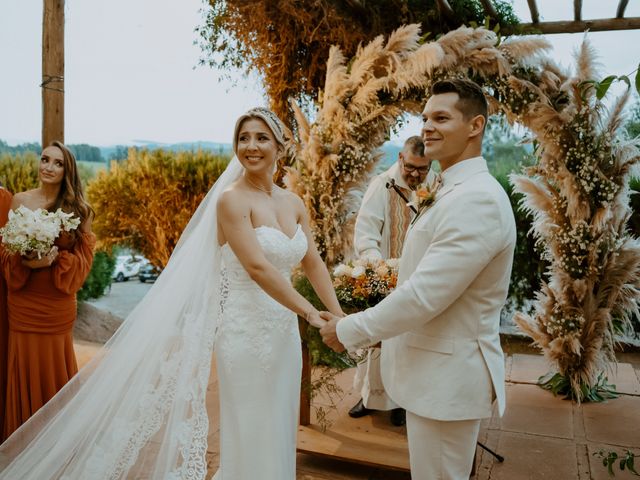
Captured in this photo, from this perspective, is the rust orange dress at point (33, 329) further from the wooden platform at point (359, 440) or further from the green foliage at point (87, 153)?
the green foliage at point (87, 153)

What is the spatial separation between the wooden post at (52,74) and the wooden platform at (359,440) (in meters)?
3.14

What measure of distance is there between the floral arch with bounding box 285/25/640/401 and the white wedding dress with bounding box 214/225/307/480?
102 inches

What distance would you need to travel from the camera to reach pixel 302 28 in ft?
19.2

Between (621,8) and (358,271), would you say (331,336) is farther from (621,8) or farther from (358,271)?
(621,8)

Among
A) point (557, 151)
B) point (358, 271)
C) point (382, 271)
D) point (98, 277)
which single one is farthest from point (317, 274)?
point (98, 277)

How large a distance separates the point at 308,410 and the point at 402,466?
86 cm

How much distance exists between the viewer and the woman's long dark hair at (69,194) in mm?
3777

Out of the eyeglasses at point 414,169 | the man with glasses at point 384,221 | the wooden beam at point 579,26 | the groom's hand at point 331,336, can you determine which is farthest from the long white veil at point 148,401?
the wooden beam at point 579,26

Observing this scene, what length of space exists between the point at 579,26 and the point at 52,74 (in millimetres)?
5091

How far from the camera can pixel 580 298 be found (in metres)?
4.72

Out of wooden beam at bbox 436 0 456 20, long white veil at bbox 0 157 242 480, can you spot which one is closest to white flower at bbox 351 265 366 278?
long white veil at bbox 0 157 242 480

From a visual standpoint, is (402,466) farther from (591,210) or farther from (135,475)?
(591,210)

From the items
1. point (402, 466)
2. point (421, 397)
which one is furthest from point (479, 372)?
point (402, 466)

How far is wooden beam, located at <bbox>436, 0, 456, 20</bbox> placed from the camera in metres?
5.19
